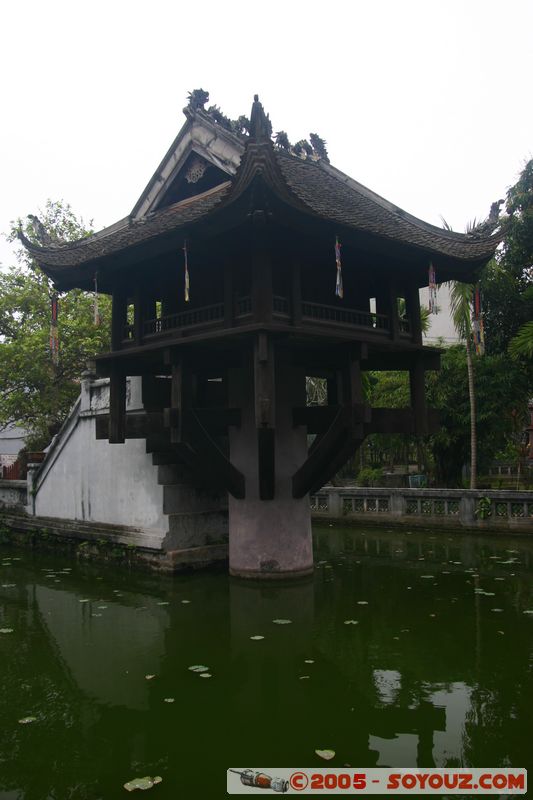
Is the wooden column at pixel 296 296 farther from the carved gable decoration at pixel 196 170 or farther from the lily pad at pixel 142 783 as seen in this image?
the lily pad at pixel 142 783

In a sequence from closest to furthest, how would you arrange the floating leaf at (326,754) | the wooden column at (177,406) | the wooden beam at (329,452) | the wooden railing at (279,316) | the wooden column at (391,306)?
the floating leaf at (326,754)
the wooden railing at (279,316)
the wooden beam at (329,452)
the wooden column at (177,406)
the wooden column at (391,306)

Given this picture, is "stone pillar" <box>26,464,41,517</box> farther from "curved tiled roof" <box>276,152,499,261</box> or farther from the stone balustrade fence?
"curved tiled roof" <box>276,152,499,261</box>

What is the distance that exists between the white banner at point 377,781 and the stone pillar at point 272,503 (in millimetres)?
5797

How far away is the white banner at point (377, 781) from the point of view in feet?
12.9

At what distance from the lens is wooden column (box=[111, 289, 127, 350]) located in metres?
10.7

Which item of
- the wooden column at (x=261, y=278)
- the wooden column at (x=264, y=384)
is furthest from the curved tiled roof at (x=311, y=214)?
the wooden column at (x=264, y=384)

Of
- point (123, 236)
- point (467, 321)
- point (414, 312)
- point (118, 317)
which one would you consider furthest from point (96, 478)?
point (467, 321)

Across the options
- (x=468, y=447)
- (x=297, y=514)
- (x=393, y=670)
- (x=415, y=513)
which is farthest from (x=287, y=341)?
(x=468, y=447)

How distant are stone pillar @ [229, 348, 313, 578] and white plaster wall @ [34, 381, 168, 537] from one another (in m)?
1.70

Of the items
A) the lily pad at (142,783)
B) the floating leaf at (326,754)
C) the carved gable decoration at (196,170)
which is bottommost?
the lily pad at (142,783)

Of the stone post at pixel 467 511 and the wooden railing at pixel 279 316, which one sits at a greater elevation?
the wooden railing at pixel 279 316

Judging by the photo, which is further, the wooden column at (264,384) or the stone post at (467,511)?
the stone post at (467,511)

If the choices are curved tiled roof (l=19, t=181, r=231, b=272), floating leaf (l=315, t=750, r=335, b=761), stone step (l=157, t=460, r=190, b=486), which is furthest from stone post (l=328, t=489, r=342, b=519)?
floating leaf (l=315, t=750, r=335, b=761)

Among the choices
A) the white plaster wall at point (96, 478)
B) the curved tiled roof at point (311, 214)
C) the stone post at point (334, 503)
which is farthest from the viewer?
the stone post at point (334, 503)
